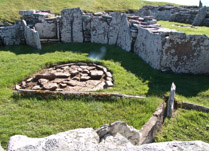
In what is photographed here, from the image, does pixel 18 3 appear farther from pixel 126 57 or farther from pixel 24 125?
pixel 24 125

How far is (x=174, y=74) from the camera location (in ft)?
24.1

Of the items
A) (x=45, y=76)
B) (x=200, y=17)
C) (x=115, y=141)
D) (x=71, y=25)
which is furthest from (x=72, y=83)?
(x=200, y=17)

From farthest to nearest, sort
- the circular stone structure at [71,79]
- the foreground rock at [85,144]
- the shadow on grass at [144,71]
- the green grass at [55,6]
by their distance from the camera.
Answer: the green grass at [55,6] < the circular stone structure at [71,79] < the shadow on grass at [144,71] < the foreground rock at [85,144]

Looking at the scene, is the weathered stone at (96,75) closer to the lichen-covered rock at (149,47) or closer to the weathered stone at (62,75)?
the weathered stone at (62,75)

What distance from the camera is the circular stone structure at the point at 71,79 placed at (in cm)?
666

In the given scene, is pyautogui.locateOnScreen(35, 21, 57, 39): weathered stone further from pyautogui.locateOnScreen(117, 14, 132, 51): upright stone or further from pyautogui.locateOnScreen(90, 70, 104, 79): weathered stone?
pyautogui.locateOnScreen(90, 70, 104, 79): weathered stone

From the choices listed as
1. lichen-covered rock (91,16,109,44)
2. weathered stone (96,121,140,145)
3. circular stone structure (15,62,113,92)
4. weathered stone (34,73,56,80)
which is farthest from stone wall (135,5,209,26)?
weathered stone (96,121,140,145)

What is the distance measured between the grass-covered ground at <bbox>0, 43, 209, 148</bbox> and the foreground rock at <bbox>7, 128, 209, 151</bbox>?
228 centimetres

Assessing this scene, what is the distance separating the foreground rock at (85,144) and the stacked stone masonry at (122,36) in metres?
5.86

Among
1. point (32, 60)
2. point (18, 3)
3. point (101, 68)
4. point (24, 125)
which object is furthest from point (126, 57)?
point (18, 3)

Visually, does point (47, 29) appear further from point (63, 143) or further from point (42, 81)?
point (63, 143)

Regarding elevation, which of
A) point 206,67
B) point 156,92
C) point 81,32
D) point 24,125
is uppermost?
point 81,32

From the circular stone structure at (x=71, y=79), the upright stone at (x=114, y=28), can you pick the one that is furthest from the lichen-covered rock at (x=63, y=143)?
the upright stone at (x=114, y=28)

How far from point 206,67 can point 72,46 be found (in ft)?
23.0
